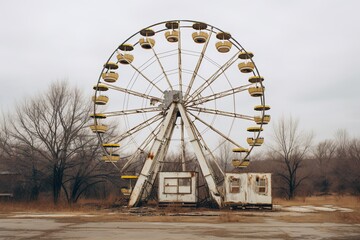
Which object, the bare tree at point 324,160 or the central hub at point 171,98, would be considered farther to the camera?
the bare tree at point 324,160

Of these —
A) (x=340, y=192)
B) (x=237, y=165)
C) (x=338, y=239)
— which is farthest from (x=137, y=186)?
(x=340, y=192)

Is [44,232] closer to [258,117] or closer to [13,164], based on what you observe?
[258,117]

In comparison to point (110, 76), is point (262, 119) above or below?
below

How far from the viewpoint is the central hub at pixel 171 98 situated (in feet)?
91.4

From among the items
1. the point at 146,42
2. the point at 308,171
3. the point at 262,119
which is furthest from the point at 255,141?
the point at 308,171

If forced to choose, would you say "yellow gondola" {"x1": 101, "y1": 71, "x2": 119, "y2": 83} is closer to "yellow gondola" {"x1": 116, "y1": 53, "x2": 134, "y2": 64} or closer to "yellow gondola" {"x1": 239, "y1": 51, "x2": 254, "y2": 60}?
"yellow gondola" {"x1": 116, "y1": 53, "x2": 134, "y2": 64}

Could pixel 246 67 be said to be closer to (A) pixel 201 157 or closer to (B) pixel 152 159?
(A) pixel 201 157

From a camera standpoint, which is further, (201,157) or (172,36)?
(172,36)

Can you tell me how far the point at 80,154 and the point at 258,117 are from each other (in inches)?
619

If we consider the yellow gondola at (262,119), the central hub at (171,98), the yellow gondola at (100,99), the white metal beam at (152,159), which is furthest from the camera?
the central hub at (171,98)

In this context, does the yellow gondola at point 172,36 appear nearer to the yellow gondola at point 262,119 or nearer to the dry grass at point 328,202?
the yellow gondola at point 262,119

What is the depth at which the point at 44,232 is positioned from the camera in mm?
13547

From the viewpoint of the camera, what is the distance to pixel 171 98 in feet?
92.0

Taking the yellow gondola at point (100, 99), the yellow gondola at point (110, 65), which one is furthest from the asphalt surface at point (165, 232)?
the yellow gondola at point (110, 65)
